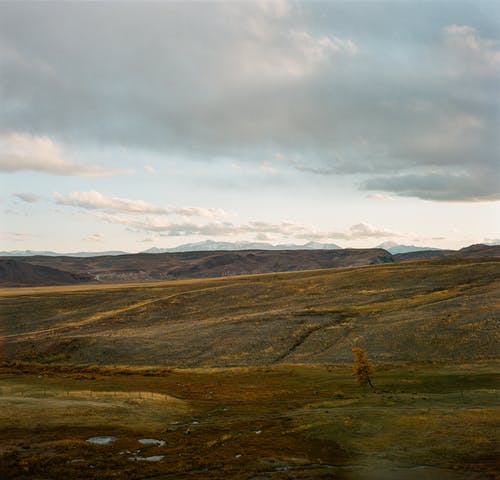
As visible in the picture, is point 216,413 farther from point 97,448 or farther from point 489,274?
point 489,274

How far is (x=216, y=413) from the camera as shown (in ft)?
158

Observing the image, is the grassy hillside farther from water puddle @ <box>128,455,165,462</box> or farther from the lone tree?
water puddle @ <box>128,455,165,462</box>

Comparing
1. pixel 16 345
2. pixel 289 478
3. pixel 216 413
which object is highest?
pixel 289 478

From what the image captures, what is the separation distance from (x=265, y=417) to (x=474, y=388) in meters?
26.5

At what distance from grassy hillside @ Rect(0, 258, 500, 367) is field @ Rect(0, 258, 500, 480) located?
0.59m

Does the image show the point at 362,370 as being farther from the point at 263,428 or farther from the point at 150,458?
the point at 150,458

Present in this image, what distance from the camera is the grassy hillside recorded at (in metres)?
94.0

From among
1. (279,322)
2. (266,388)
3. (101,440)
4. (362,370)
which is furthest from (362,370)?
(279,322)

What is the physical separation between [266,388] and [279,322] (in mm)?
54883

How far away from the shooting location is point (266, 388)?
210 ft

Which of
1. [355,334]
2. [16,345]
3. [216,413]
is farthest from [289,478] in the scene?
[16,345]

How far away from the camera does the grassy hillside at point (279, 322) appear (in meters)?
94.0

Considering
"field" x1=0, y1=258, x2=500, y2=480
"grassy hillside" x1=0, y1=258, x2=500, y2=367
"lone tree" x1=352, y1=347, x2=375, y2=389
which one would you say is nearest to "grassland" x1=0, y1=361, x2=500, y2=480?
"field" x1=0, y1=258, x2=500, y2=480

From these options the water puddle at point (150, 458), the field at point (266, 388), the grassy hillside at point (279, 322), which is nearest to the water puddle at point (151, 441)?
the field at point (266, 388)
